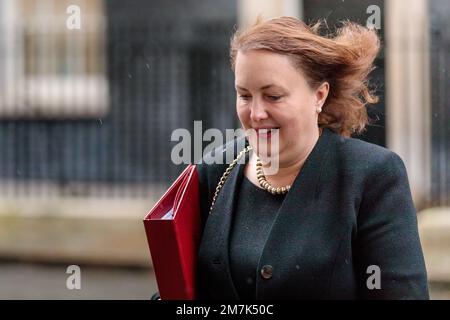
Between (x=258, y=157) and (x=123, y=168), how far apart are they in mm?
6771

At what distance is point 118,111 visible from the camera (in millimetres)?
9562

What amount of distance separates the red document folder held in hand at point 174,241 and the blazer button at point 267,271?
0.19 m

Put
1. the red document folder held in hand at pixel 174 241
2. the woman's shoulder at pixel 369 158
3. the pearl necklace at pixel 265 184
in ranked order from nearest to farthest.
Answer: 1. the red document folder held in hand at pixel 174 241
2. the woman's shoulder at pixel 369 158
3. the pearl necklace at pixel 265 184

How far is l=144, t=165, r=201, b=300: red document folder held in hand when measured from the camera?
8.46 feet

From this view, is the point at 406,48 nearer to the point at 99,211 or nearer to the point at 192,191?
the point at 99,211

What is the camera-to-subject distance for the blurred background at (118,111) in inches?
333

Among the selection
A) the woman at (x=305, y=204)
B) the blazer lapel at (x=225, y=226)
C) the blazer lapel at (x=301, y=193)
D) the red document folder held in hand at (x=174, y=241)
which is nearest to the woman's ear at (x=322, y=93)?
the woman at (x=305, y=204)

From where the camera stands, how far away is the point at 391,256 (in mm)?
2621

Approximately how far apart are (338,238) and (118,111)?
7.09 m

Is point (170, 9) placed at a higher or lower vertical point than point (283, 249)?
higher

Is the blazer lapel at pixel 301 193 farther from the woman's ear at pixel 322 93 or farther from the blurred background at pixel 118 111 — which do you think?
the blurred background at pixel 118 111

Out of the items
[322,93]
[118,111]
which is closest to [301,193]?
[322,93]

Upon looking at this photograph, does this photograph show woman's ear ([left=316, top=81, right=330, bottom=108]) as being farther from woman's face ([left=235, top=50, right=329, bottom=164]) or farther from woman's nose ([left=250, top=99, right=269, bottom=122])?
woman's nose ([left=250, top=99, right=269, bottom=122])
